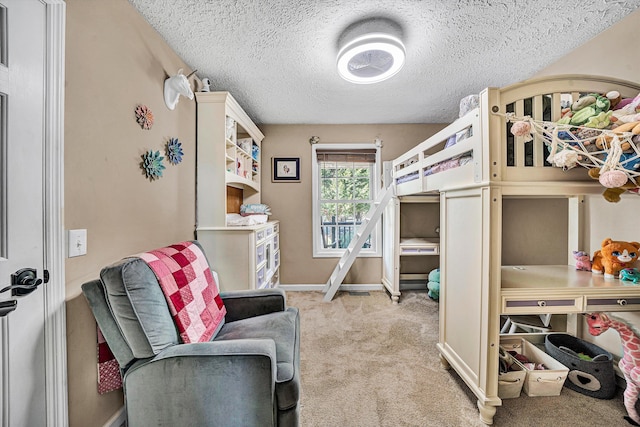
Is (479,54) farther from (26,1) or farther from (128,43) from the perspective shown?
(26,1)

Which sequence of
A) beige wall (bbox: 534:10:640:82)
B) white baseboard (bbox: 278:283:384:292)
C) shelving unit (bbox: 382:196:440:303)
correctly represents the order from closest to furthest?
beige wall (bbox: 534:10:640:82) → shelving unit (bbox: 382:196:440:303) → white baseboard (bbox: 278:283:384:292)

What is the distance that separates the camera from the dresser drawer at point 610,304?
1446 mm

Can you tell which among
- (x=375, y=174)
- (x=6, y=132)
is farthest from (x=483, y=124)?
(x=375, y=174)

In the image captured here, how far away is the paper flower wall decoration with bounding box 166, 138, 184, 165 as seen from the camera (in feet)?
6.33

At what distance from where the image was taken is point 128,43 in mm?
1542

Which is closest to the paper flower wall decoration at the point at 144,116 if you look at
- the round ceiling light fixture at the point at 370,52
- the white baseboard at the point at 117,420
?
the round ceiling light fixture at the point at 370,52

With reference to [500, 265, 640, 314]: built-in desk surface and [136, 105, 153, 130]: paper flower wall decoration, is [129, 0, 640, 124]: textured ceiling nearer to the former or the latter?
[136, 105, 153, 130]: paper flower wall decoration

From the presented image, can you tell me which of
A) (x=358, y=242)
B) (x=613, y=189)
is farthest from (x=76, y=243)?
(x=613, y=189)

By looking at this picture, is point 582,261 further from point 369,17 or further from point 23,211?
point 23,211

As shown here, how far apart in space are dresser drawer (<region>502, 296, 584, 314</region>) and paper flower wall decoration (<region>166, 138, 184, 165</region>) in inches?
94.4

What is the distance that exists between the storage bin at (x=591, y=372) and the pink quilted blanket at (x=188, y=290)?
226cm

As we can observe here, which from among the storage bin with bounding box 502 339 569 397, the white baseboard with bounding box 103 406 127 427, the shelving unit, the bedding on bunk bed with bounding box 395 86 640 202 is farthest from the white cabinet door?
the shelving unit

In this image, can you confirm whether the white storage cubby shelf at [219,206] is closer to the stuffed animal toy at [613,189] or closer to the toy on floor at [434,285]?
the toy on floor at [434,285]

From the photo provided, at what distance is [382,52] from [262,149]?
91.1 inches
